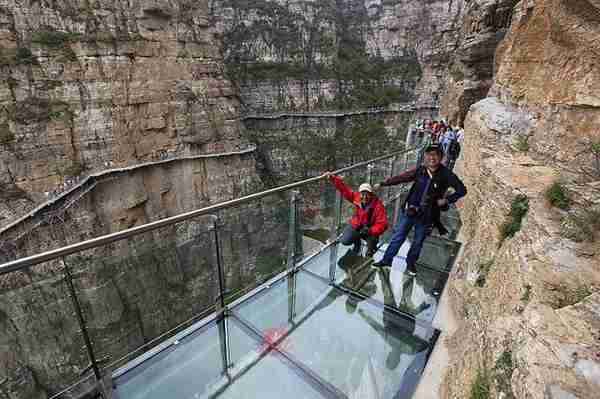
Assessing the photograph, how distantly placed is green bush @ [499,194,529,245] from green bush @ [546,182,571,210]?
0.15 m

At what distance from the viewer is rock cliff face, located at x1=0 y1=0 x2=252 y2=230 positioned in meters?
13.4

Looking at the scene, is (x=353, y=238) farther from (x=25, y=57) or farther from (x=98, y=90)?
(x=25, y=57)

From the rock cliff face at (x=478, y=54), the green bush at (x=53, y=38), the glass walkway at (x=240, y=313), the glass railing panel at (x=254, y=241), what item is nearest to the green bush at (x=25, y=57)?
the green bush at (x=53, y=38)

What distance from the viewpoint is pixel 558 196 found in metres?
2.17

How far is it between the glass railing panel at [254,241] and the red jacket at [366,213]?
→ 0.65m

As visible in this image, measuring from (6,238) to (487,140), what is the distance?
1757cm

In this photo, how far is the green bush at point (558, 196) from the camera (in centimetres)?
214

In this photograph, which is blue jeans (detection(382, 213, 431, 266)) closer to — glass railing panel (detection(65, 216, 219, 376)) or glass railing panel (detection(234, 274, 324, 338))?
glass railing panel (detection(234, 274, 324, 338))

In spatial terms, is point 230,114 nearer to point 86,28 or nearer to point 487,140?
point 86,28

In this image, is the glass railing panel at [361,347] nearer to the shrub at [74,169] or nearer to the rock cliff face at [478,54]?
the rock cliff face at [478,54]

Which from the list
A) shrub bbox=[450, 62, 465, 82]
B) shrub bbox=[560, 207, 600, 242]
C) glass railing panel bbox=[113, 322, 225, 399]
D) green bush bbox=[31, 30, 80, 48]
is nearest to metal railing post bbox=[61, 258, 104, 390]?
glass railing panel bbox=[113, 322, 225, 399]

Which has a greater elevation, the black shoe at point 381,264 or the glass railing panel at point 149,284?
the glass railing panel at point 149,284

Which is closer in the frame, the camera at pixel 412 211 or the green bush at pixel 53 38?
the camera at pixel 412 211

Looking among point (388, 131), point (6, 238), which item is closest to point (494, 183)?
point (6, 238)
